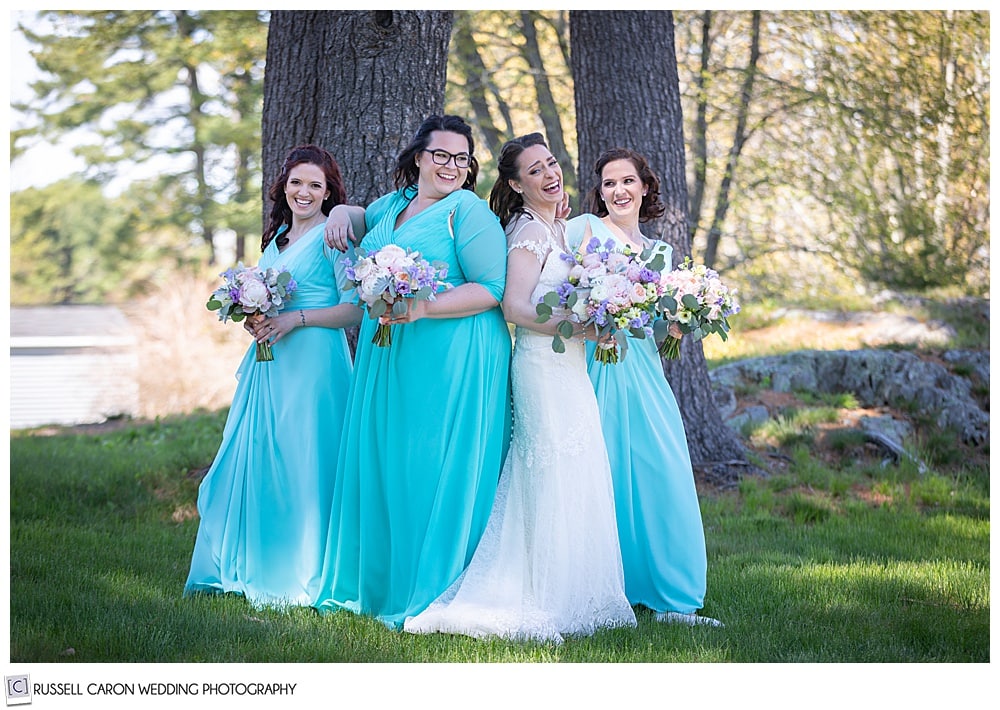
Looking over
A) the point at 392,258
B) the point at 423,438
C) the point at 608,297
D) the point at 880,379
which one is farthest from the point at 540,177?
the point at 880,379

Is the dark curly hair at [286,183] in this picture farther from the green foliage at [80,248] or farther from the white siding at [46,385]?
the green foliage at [80,248]

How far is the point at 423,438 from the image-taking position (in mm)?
4375

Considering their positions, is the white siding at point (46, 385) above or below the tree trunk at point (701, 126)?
below

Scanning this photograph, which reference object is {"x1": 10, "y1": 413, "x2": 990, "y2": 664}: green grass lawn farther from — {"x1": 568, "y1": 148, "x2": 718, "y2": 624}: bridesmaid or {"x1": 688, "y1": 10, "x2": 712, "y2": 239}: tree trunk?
{"x1": 688, "y1": 10, "x2": 712, "y2": 239}: tree trunk

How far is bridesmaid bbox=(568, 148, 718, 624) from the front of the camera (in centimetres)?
467

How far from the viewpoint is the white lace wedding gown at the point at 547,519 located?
4.19 metres

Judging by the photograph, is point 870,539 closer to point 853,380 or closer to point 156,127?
point 853,380

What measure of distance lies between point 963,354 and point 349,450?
7.49 meters

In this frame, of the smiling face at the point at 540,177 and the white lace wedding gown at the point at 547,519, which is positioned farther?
the smiling face at the point at 540,177

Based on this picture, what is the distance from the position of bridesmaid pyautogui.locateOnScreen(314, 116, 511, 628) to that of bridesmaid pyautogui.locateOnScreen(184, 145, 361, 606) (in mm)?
215

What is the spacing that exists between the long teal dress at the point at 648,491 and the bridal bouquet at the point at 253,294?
132 cm

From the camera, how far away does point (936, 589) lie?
5105 mm
